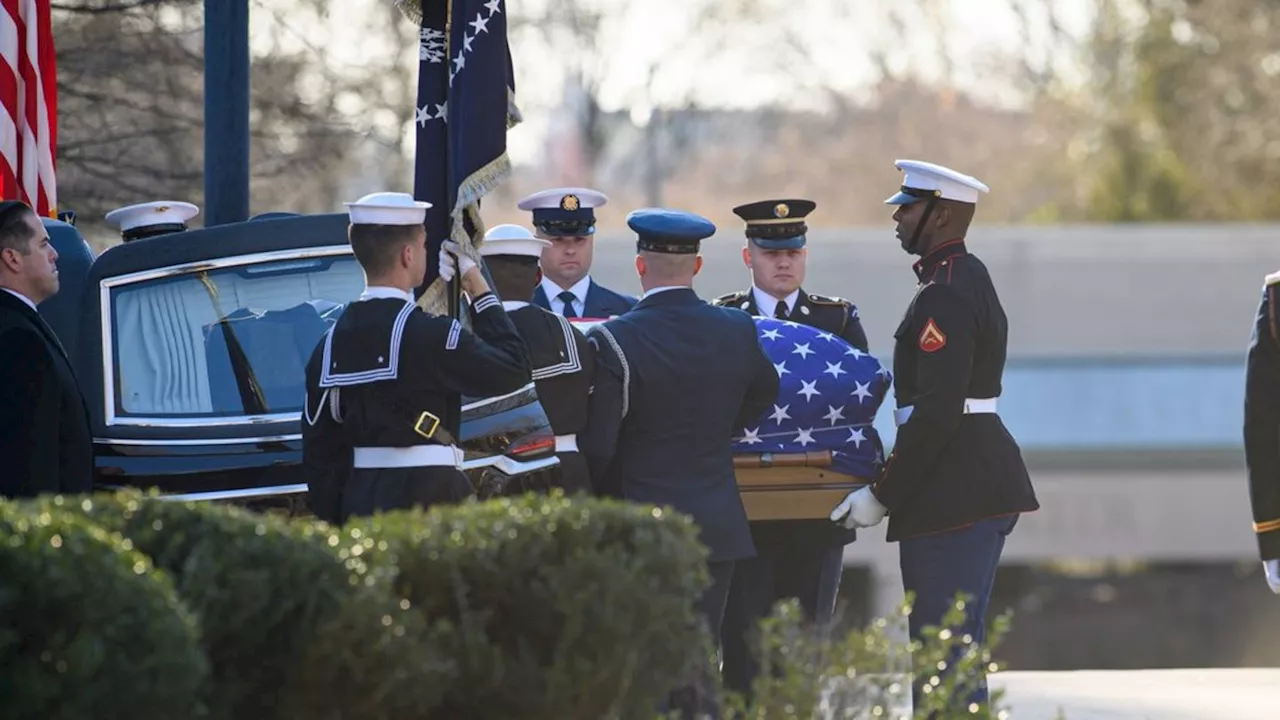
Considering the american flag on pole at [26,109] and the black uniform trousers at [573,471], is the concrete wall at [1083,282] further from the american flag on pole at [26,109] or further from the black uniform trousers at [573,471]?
the black uniform trousers at [573,471]

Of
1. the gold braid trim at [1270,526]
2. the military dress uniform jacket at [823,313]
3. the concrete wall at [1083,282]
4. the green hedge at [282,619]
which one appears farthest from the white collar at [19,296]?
the concrete wall at [1083,282]

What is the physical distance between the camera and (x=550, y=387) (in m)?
6.73

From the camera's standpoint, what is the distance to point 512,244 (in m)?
6.89

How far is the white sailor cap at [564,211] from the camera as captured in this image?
8586 millimetres

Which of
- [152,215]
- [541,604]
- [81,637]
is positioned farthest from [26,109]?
[81,637]

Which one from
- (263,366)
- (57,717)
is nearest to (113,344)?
(263,366)

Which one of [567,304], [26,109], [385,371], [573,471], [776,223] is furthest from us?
[26,109]

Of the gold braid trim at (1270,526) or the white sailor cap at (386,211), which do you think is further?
the gold braid trim at (1270,526)

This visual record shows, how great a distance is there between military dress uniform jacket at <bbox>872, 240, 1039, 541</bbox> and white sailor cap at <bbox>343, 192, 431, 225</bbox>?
1678 mm

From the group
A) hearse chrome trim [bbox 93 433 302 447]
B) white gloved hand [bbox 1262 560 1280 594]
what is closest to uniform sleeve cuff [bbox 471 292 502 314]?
hearse chrome trim [bbox 93 433 302 447]

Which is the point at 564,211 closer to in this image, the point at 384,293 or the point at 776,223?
the point at 776,223

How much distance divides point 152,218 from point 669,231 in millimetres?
2612

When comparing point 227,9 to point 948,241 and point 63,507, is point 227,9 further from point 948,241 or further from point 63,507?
point 63,507

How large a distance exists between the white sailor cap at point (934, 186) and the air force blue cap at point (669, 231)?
0.62 meters
